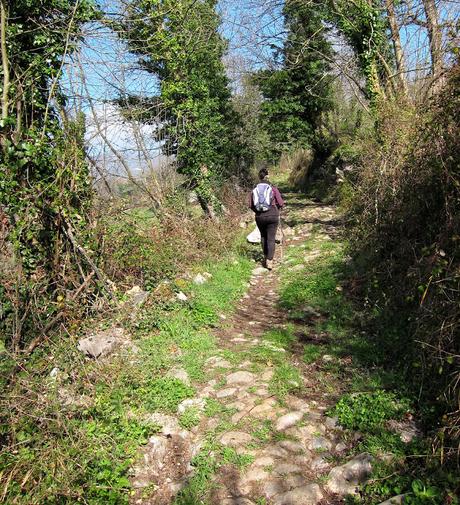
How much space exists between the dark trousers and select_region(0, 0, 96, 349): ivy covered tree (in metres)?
4.00

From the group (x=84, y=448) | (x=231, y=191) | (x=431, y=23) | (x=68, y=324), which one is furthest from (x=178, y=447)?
(x=231, y=191)

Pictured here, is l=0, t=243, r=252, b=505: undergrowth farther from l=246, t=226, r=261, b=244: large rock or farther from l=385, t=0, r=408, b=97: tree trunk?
l=385, t=0, r=408, b=97: tree trunk

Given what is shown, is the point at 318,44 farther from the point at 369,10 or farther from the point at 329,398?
the point at 329,398

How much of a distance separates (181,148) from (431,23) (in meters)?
7.39

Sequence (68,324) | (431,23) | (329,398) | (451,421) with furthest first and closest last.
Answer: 1. (431,23)
2. (68,324)
3. (329,398)
4. (451,421)

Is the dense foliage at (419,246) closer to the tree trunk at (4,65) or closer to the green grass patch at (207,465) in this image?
the green grass patch at (207,465)

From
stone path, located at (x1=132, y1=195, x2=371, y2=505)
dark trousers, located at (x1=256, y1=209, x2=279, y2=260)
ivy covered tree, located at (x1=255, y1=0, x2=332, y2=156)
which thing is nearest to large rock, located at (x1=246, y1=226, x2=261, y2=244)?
dark trousers, located at (x1=256, y1=209, x2=279, y2=260)

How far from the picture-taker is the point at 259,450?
3.77 meters

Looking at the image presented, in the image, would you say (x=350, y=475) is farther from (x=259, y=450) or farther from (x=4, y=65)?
(x=4, y=65)

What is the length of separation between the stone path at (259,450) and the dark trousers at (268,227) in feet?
13.9

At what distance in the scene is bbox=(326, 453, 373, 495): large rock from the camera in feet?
10.7

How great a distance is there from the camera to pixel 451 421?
3125 mm

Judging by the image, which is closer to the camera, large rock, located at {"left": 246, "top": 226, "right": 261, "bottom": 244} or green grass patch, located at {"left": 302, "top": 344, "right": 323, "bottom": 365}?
green grass patch, located at {"left": 302, "top": 344, "right": 323, "bottom": 365}

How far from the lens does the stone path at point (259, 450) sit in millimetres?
3334
